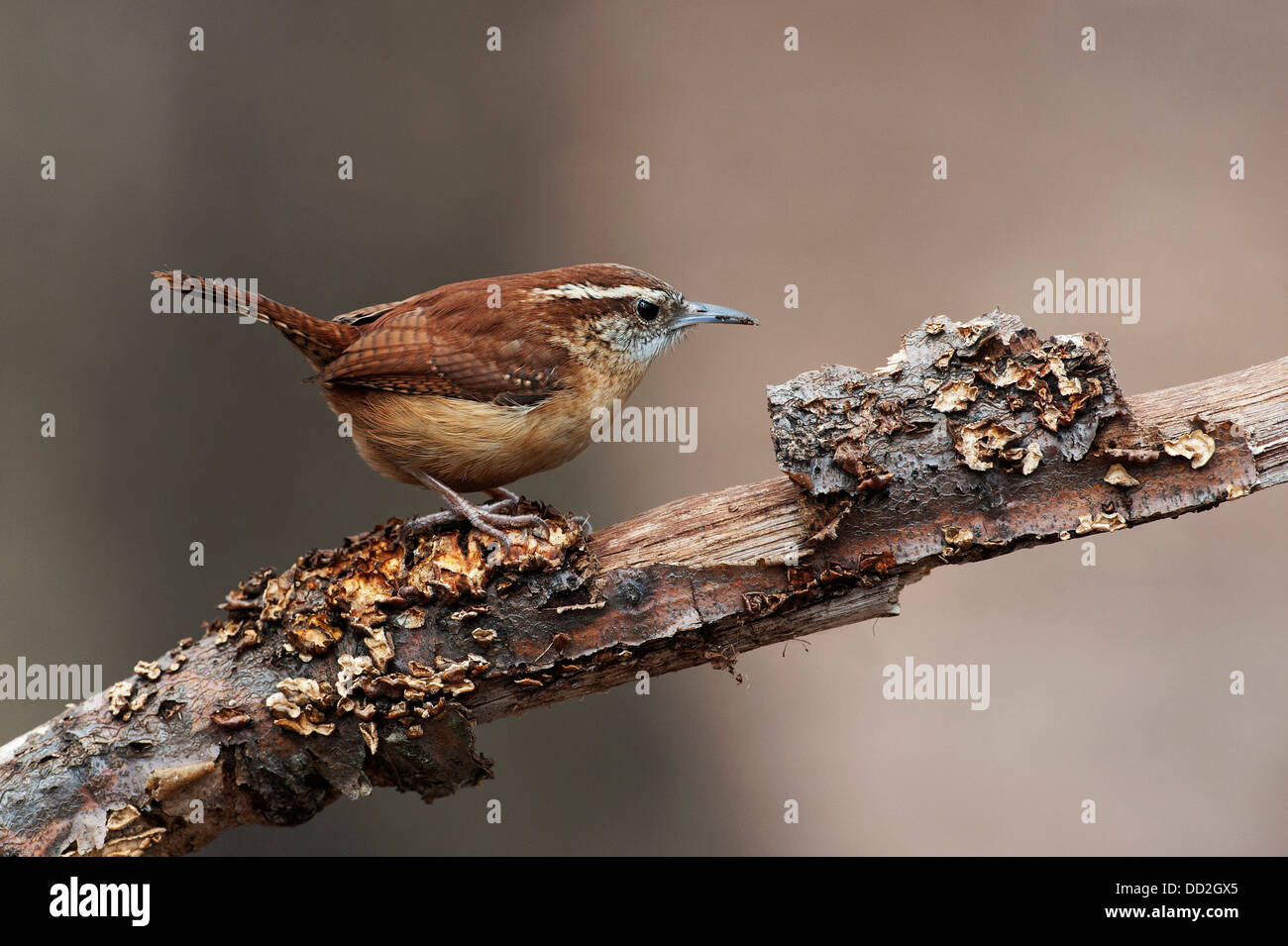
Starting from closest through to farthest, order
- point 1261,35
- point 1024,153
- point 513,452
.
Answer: point 513,452 < point 1261,35 < point 1024,153

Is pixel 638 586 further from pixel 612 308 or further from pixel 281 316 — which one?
pixel 281 316

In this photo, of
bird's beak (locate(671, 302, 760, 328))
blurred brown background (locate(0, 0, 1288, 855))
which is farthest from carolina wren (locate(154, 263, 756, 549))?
blurred brown background (locate(0, 0, 1288, 855))

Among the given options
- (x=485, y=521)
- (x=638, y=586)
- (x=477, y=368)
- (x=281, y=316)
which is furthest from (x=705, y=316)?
(x=281, y=316)

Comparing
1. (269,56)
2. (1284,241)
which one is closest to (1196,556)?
(1284,241)

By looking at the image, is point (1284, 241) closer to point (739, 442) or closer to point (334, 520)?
point (739, 442)

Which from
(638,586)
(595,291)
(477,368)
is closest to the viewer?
(638,586)
